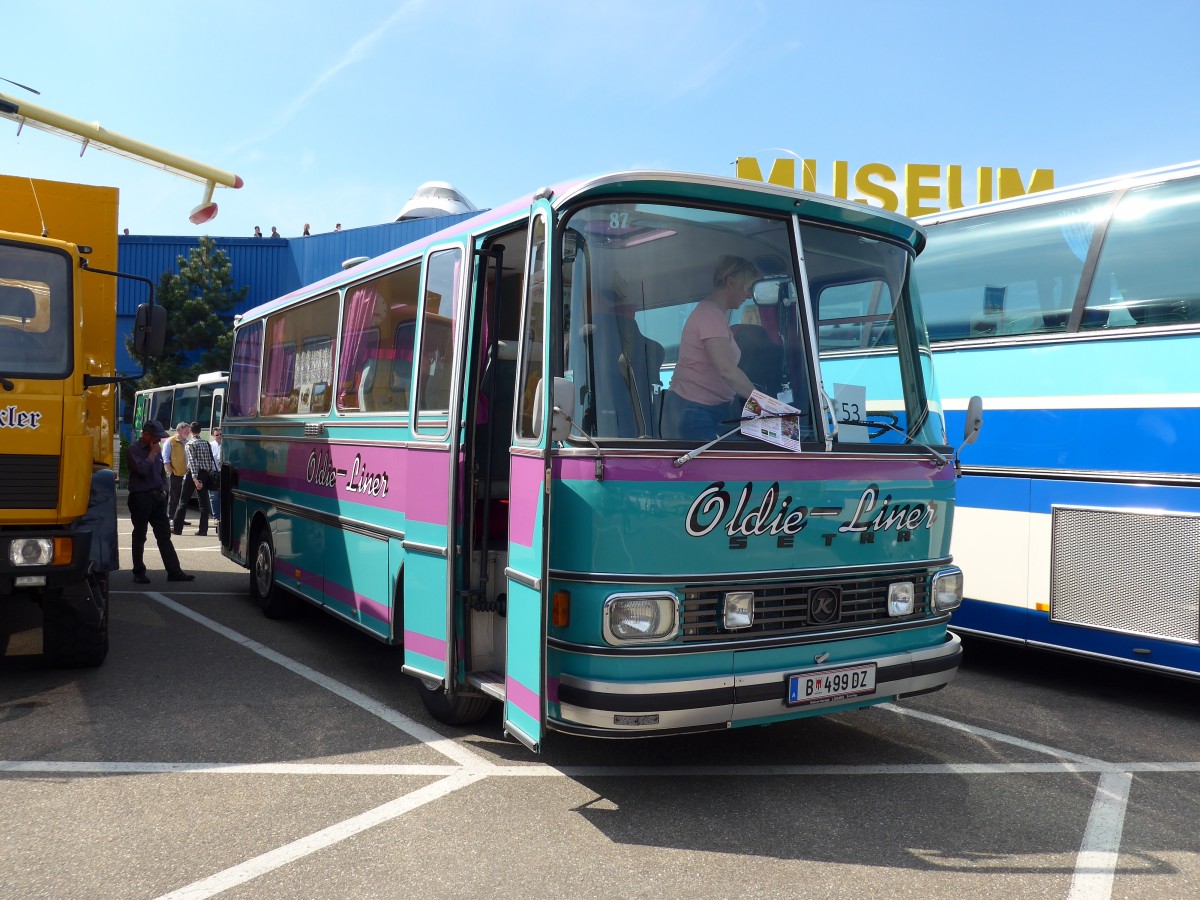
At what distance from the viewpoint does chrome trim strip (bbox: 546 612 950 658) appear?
13.8 feet

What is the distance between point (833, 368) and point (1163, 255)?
10.3ft

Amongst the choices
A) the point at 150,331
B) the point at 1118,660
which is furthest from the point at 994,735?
the point at 150,331

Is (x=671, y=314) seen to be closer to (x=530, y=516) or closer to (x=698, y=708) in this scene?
(x=530, y=516)

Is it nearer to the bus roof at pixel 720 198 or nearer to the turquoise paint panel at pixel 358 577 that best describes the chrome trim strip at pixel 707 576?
the bus roof at pixel 720 198

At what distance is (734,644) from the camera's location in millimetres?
4391

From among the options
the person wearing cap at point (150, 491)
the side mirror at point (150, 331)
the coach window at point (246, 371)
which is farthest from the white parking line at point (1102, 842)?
the person wearing cap at point (150, 491)

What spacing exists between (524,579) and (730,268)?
1.73m

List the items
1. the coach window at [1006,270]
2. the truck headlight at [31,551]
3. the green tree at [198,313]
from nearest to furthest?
the truck headlight at [31,551] < the coach window at [1006,270] < the green tree at [198,313]

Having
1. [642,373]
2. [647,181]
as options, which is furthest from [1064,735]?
[647,181]

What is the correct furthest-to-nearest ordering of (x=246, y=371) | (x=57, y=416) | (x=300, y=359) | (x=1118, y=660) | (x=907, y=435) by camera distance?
(x=246, y=371)
(x=300, y=359)
(x=1118, y=660)
(x=57, y=416)
(x=907, y=435)

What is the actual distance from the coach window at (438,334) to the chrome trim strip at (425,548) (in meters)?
0.73

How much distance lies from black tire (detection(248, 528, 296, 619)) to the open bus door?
15.9ft

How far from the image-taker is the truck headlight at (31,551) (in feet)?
19.3

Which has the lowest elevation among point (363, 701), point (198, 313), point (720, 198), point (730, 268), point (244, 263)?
point (363, 701)
